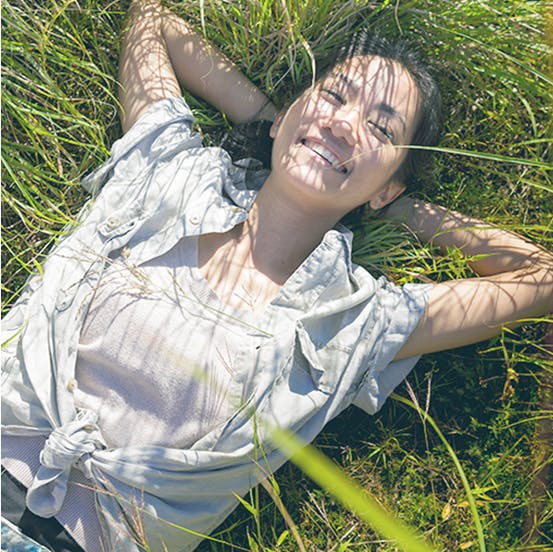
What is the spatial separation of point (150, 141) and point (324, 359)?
1056mm

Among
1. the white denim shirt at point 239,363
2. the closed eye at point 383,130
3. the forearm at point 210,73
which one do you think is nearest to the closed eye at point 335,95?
the closed eye at point 383,130

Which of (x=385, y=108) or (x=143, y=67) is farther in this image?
A: (x=143, y=67)

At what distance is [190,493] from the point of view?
2.54 meters

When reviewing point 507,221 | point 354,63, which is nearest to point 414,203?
point 507,221

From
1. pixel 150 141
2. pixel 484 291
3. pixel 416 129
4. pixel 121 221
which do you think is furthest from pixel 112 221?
pixel 484 291

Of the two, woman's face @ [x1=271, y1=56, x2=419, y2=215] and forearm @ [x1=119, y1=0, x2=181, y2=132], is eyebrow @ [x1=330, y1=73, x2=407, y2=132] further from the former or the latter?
forearm @ [x1=119, y1=0, x2=181, y2=132]

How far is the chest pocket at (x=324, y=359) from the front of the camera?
2584 mm

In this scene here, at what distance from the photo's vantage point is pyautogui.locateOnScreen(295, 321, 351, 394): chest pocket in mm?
2584

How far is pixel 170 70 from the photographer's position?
2.84 metres

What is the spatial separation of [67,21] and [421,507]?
2.44 m

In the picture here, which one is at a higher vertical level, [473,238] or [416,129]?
[416,129]

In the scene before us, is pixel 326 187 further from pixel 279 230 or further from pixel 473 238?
pixel 473 238

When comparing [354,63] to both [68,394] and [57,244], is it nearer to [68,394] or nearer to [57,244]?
[57,244]

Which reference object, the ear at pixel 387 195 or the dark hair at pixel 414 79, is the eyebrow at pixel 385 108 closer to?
the dark hair at pixel 414 79
